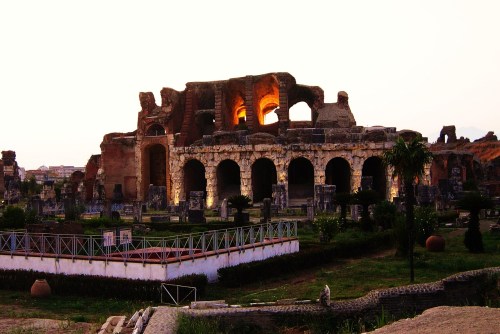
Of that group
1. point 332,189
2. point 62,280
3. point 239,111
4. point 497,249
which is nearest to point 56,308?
point 62,280

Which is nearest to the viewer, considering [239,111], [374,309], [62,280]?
[374,309]

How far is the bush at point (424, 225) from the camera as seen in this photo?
27.1 meters

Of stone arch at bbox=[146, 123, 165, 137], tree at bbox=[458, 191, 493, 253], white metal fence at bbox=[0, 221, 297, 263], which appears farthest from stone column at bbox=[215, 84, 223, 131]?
white metal fence at bbox=[0, 221, 297, 263]

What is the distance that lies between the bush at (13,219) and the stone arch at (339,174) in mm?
26191

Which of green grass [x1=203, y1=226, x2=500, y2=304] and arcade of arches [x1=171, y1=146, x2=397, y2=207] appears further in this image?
arcade of arches [x1=171, y1=146, x2=397, y2=207]

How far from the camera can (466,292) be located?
1491 centimetres

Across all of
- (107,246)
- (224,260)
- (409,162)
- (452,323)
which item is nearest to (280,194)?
(409,162)

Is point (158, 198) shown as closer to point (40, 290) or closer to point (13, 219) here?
point (13, 219)

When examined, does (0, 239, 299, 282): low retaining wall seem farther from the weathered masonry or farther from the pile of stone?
the weathered masonry

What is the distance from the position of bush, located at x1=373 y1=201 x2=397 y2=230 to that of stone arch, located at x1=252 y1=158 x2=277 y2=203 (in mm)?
20284

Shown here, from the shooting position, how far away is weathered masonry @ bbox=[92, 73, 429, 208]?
50281 mm

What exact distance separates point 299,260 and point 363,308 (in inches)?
328

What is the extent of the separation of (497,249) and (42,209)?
99.1 ft

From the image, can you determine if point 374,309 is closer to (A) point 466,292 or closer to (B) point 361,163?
(A) point 466,292
